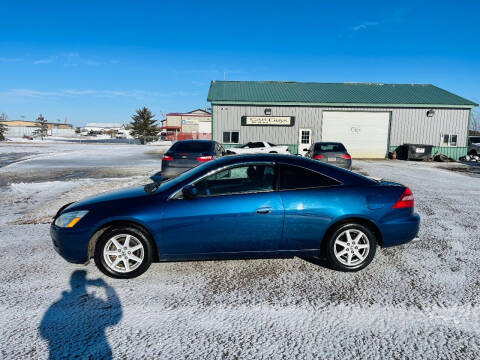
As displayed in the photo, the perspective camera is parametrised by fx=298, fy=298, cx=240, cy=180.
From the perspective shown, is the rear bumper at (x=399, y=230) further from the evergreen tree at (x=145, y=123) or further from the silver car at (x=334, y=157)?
the evergreen tree at (x=145, y=123)

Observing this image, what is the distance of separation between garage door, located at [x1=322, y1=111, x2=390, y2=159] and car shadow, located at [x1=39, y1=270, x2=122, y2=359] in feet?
71.4

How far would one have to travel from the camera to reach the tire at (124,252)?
3400 mm

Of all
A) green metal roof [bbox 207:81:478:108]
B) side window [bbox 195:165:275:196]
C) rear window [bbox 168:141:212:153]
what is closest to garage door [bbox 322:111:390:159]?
green metal roof [bbox 207:81:478:108]

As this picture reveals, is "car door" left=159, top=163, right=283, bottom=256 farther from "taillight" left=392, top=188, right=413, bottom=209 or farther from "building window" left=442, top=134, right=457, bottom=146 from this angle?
"building window" left=442, top=134, right=457, bottom=146

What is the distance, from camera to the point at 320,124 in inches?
901

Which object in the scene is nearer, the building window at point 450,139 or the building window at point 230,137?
the building window at point 230,137

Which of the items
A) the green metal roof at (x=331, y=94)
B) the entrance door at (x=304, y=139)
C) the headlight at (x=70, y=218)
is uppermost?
the green metal roof at (x=331, y=94)

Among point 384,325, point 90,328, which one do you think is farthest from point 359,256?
point 90,328

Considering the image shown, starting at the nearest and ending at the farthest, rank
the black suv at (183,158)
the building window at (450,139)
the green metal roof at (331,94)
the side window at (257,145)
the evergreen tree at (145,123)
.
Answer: the black suv at (183,158)
the side window at (257,145)
the green metal roof at (331,94)
the building window at (450,139)
the evergreen tree at (145,123)

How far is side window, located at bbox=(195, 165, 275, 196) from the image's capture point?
3.52 m

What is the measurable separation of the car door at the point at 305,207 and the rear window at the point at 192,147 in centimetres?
594

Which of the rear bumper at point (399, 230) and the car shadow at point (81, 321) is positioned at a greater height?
the rear bumper at point (399, 230)

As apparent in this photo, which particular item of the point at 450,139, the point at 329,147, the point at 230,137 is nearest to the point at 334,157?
the point at 329,147

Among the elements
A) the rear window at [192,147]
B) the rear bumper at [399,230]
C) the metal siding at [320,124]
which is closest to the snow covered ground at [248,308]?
the rear bumper at [399,230]
